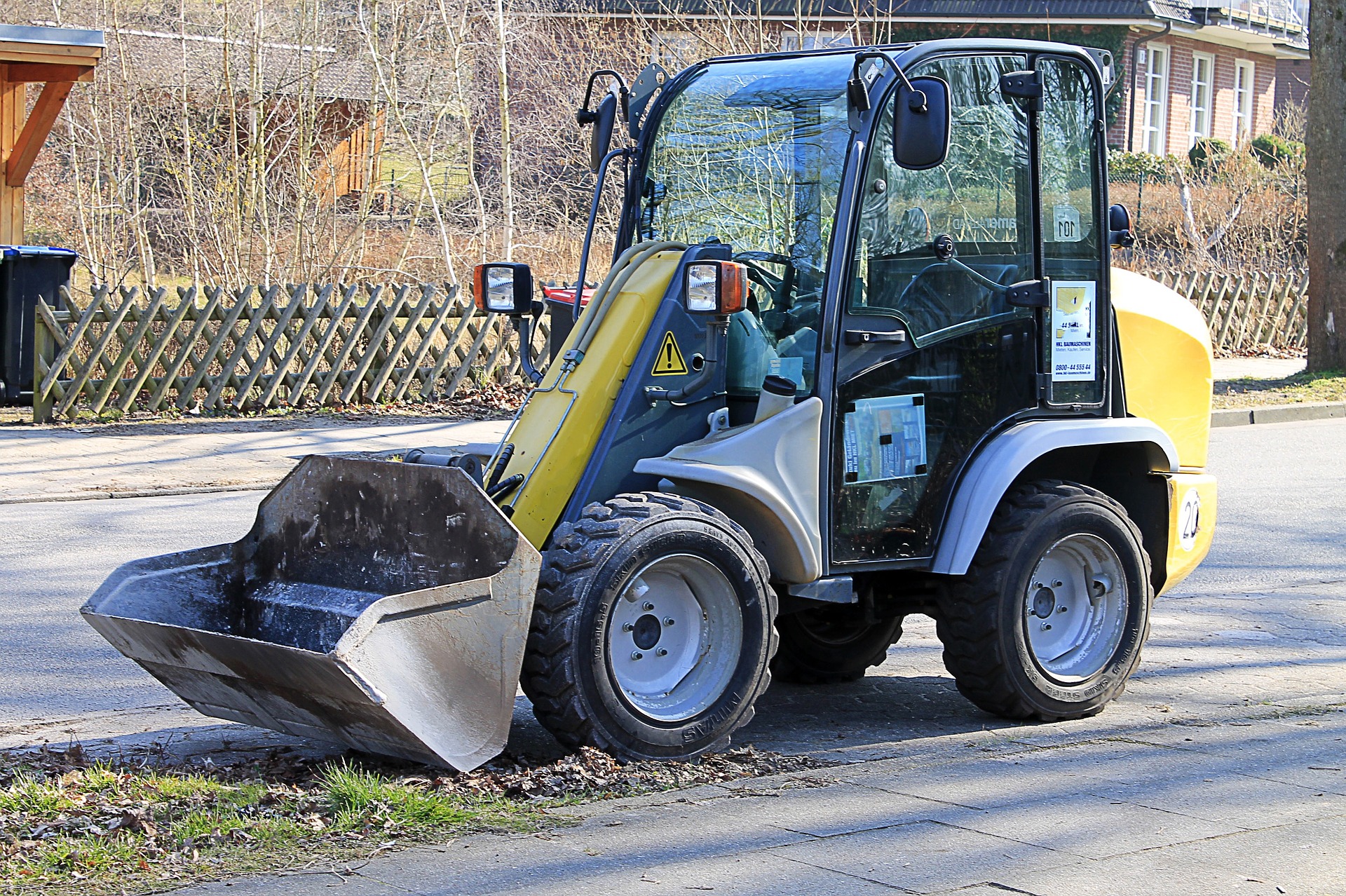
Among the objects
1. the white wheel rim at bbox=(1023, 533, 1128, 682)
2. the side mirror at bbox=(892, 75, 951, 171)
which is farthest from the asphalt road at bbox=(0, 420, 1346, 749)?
the side mirror at bbox=(892, 75, 951, 171)

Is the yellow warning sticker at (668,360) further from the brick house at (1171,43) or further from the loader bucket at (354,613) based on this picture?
the brick house at (1171,43)

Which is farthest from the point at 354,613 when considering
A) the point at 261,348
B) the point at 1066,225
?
the point at 261,348

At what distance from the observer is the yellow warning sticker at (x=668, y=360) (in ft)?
18.1

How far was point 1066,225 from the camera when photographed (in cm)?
641

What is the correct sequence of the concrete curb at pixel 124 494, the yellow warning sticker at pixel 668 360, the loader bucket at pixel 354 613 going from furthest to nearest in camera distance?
the concrete curb at pixel 124 494
the yellow warning sticker at pixel 668 360
the loader bucket at pixel 354 613

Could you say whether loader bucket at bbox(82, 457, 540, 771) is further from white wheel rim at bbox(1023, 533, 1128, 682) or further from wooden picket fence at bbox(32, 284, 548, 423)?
wooden picket fence at bbox(32, 284, 548, 423)

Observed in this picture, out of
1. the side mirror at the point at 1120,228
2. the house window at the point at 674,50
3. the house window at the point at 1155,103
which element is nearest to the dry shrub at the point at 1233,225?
the house window at the point at 674,50

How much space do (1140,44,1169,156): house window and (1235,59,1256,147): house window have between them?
454cm

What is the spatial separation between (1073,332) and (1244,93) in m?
42.3

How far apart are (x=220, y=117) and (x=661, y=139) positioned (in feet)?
49.8

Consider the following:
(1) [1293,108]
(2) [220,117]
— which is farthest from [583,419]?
(1) [1293,108]

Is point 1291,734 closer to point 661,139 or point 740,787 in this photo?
point 740,787

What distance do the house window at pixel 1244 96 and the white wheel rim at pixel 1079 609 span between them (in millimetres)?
41328

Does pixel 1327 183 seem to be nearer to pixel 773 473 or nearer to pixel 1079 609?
pixel 1079 609
